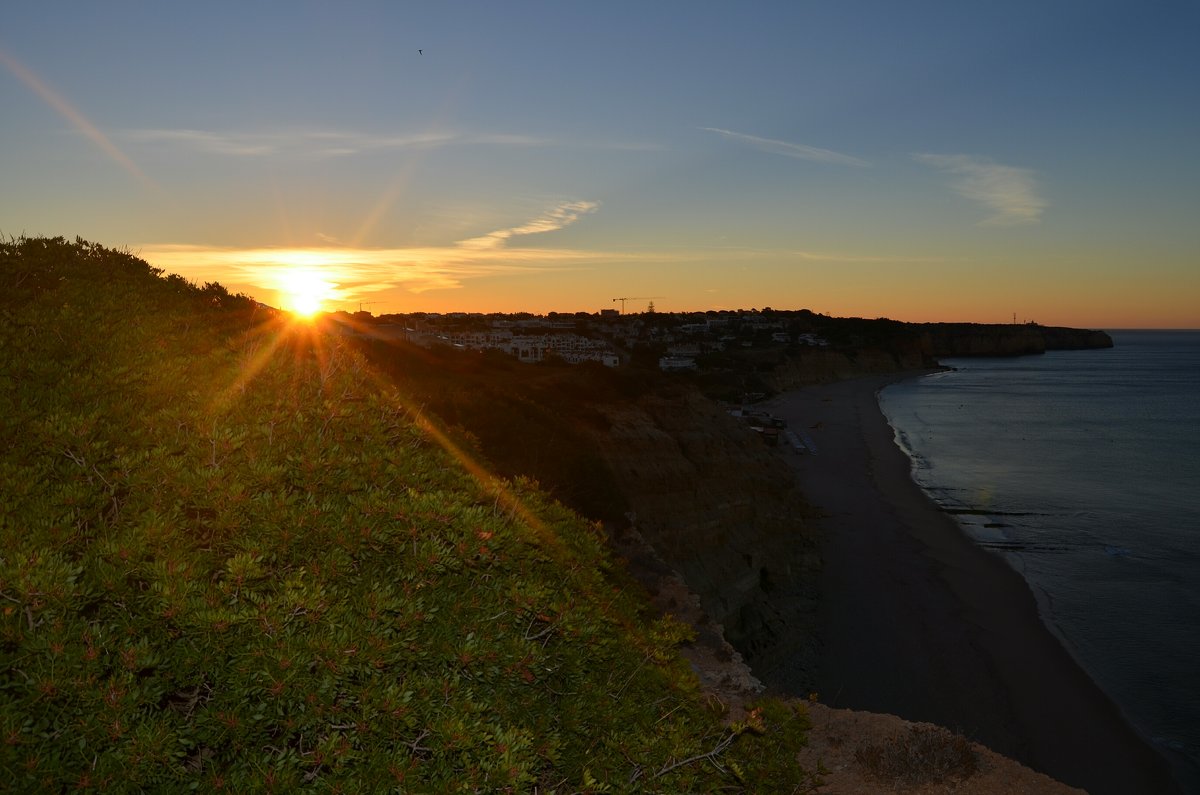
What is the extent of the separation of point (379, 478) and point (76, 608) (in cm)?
337

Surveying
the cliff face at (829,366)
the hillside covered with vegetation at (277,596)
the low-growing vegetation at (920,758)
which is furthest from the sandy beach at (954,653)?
the cliff face at (829,366)

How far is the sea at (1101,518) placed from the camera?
28.7 m

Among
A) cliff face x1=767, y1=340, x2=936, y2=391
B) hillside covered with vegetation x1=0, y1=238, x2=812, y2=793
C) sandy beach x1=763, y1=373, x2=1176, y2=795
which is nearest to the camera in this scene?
hillside covered with vegetation x1=0, y1=238, x2=812, y2=793

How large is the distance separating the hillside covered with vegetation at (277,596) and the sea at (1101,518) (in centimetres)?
2449

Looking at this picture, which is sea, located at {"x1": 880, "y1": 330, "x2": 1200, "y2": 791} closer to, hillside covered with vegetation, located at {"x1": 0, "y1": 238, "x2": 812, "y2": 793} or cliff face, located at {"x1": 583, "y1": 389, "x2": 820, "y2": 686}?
cliff face, located at {"x1": 583, "y1": 389, "x2": 820, "y2": 686}

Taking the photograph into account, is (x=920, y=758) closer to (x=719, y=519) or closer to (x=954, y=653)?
(x=954, y=653)

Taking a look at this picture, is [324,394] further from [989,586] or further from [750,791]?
[989,586]

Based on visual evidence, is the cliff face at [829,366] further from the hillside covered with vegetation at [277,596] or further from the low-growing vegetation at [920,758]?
the hillside covered with vegetation at [277,596]

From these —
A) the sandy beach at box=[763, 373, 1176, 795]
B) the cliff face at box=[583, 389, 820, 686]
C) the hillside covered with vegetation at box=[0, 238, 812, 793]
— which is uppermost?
the hillside covered with vegetation at box=[0, 238, 812, 793]

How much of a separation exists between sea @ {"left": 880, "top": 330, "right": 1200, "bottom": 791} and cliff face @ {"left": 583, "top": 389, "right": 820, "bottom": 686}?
1191cm

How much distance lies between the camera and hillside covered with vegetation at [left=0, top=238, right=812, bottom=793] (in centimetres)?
529

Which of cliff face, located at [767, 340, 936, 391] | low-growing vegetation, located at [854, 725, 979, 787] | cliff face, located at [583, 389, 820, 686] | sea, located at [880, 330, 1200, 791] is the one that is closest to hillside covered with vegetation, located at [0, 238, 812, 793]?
low-growing vegetation, located at [854, 725, 979, 787]

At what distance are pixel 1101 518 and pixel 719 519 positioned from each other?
108 feet

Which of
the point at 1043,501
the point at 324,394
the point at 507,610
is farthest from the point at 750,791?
the point at 1043,501
